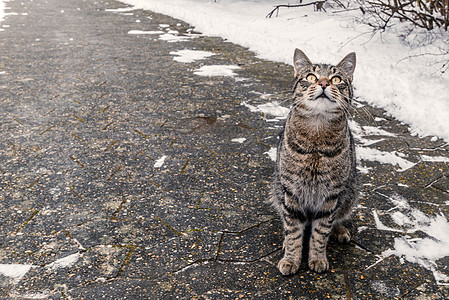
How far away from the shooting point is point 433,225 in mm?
3805

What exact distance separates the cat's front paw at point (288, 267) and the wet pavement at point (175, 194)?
51 mm

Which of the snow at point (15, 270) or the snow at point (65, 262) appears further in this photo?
the snow at point (65, 262)

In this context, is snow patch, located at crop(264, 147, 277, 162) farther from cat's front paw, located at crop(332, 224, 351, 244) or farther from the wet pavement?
cat's front paw, located at crop(332, 224, 351, 244)

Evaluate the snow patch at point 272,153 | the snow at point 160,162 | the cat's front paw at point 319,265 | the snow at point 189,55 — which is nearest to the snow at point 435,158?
the snow patch at point 272,153

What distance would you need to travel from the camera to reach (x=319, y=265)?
3230 millimetres

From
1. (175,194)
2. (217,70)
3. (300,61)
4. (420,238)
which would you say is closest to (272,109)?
(217,70)

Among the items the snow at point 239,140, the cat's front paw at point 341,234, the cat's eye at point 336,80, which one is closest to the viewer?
the cat's eye at point 336,80

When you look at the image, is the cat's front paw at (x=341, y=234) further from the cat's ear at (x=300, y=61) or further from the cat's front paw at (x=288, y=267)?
the cat's ear at (x=300, y=61)

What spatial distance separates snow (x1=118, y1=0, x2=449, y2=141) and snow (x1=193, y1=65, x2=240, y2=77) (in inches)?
44.6

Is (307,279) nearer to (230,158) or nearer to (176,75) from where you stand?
(230,158)

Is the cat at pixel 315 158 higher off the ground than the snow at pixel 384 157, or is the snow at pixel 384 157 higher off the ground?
the cat at pixel 315 158

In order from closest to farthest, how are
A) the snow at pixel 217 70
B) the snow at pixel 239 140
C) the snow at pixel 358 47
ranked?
the snow at pixel 239 140 → the snow at pixel 358 47 → the snow at pixel 217 70

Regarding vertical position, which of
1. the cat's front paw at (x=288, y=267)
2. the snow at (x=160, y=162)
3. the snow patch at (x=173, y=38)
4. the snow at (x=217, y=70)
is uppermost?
the snow patch at (x=173, y=38)

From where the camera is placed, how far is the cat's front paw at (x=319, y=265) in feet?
10.6
